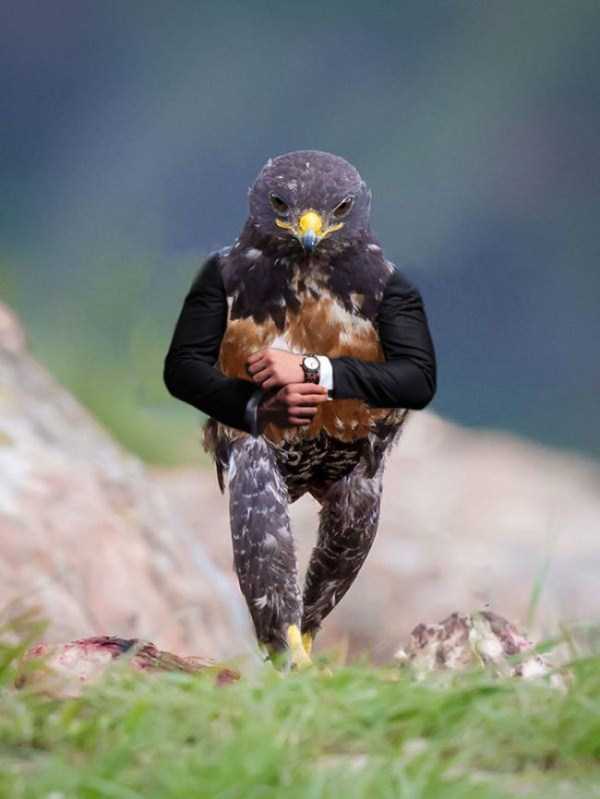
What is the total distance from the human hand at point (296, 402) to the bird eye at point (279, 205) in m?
0.45

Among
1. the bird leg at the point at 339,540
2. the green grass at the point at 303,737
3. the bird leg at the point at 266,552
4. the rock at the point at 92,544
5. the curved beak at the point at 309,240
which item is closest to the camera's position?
the green grass at the point at 303,737

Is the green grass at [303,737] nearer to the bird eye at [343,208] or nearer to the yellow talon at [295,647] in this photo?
the yellow talon at [295,647]

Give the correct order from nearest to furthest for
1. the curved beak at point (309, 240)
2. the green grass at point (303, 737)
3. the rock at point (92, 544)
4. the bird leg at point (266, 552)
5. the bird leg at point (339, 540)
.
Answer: the green grass at point (303, 737)
the curved beak at point (309, 240)
the bird leg at point (266, 552)
the bird leg at point (339, 540)
the rock at point (92, 544)

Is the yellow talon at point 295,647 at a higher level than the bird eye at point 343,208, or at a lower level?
lower

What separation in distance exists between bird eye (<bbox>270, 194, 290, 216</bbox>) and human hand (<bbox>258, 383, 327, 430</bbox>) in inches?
17.8

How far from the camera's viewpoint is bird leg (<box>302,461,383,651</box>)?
3.83m

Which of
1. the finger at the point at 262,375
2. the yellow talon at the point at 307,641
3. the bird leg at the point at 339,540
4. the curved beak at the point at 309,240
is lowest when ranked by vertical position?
the yellow talon at the point at 307,641

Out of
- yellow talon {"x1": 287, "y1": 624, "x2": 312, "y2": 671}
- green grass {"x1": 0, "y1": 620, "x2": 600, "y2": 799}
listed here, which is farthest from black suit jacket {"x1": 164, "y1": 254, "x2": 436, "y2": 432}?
green grass {"x1": 0, "y1": 620, "x2": 600, "y2": 799}

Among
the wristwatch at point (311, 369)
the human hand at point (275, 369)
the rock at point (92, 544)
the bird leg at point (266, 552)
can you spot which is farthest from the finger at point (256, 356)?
the rock at point (92, 544)

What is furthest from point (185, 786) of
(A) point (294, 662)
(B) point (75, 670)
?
(A) point (294, 662)

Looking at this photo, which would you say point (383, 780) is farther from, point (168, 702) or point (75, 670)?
point (75, 670)

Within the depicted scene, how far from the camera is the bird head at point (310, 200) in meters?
3.41

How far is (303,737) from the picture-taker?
7.97 ft

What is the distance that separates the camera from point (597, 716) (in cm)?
244
